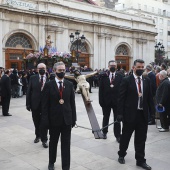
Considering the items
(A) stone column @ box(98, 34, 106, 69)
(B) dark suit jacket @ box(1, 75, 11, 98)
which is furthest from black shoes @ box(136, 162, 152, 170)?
(A) stone column @ box(98, 34, 106, 69)

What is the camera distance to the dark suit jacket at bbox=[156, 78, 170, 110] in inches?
292

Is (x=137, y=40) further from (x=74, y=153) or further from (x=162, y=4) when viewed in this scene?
(x=162, y=4)

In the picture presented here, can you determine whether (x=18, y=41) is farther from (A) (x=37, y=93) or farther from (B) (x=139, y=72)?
(B) (x=139, y=72)

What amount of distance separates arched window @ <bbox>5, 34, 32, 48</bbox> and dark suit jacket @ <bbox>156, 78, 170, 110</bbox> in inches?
698

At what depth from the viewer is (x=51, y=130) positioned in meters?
4.62

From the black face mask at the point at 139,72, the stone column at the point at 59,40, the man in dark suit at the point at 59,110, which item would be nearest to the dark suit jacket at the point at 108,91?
the black face mask at the point at 139,72

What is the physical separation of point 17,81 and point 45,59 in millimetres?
2313

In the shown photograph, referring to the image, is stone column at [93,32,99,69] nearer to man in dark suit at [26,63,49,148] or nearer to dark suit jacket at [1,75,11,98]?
dark suit jacket at [1,75,11,98]

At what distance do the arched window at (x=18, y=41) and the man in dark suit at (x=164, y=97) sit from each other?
17672 mm

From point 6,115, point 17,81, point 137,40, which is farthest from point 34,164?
point 137,40

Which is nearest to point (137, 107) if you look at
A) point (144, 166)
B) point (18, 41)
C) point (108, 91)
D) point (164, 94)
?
point (144, 166)

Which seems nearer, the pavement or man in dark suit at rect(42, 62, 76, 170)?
man in dark suit at rect(42, 62, 76, 170)

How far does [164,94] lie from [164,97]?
86mm

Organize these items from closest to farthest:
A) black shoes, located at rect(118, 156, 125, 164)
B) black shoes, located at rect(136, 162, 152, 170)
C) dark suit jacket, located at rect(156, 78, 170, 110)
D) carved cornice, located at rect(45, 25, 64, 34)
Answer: black shoes, located at rect(136, 162, 152, 170) < black shoes, located at rect(118, 156, 125, 164) < dark suit jacket, located at rect(156, 78, 170, 110) < carved cornice, located at rect(45, 25, 64, 34)
